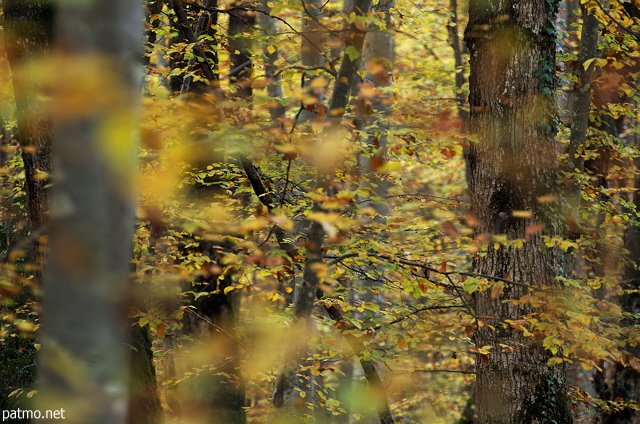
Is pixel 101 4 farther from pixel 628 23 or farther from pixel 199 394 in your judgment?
pixel 199 394

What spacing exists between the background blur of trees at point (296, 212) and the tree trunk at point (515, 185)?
20 millimetres

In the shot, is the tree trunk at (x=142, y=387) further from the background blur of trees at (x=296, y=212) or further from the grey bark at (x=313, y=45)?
the grey bark at (x=313, y=45)

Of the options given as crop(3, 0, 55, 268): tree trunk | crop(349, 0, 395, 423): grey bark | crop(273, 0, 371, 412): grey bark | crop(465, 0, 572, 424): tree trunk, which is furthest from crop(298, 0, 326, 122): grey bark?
crop(3, 0, 55, 268): tree trunk

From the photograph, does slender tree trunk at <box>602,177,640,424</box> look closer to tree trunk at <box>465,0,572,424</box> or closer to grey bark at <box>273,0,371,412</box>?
tree trunk at <box>465,0,572,424</box>

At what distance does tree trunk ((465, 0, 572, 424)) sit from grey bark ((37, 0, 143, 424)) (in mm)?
4834

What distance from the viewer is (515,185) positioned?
599 cm

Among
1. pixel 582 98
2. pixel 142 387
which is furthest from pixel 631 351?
pixel 142 387

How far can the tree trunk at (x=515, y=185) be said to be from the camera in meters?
5.90

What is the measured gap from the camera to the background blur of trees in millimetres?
1602

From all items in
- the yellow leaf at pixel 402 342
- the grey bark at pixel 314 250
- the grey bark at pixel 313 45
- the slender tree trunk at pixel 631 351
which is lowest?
the slender tree trunk at pixel 631 351

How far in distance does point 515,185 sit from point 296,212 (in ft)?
7.52

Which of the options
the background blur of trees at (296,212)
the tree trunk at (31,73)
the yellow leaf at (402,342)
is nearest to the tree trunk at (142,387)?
the background blur of trees at (296,212)

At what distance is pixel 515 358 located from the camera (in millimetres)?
5953

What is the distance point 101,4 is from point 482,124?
5243mm
